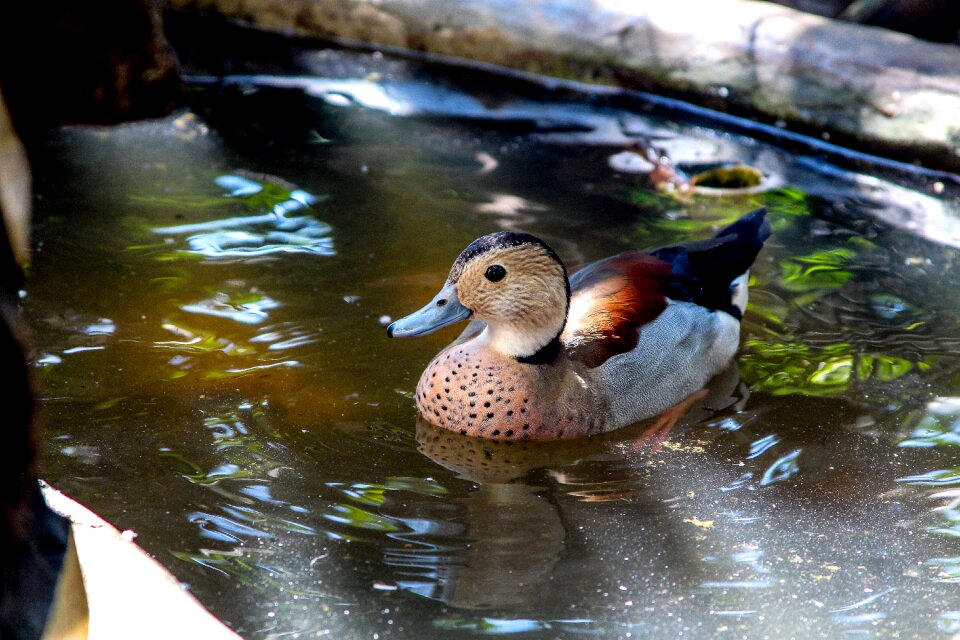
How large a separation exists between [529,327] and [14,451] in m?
2.61

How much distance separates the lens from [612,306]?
4918 millimetres

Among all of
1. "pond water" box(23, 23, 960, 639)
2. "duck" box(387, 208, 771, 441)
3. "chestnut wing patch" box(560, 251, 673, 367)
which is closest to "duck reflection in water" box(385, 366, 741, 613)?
"pond water" box(23, 23, 960, 639)

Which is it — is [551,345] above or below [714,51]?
below

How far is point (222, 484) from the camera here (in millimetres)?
4191

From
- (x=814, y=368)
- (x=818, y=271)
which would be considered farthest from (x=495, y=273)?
(x=818, y=271)

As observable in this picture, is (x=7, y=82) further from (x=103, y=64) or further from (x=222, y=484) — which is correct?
(x=222, y=484)

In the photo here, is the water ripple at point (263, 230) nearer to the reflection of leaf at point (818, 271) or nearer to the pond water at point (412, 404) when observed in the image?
the pond water at point (412, 404)

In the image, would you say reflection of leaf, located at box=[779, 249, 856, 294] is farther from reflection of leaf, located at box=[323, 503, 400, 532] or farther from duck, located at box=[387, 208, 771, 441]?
reflection of leaf, located at box=[323, 503, 400, 532]

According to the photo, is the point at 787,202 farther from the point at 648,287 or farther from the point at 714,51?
the point at 648,287

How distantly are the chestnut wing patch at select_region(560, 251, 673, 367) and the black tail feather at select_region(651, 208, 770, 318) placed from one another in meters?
0.15

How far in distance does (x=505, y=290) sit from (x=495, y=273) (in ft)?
0.28

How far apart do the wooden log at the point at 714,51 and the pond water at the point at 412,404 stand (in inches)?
17.4

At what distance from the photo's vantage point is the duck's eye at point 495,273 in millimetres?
4629

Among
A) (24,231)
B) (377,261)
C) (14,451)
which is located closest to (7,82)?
(24,231)
